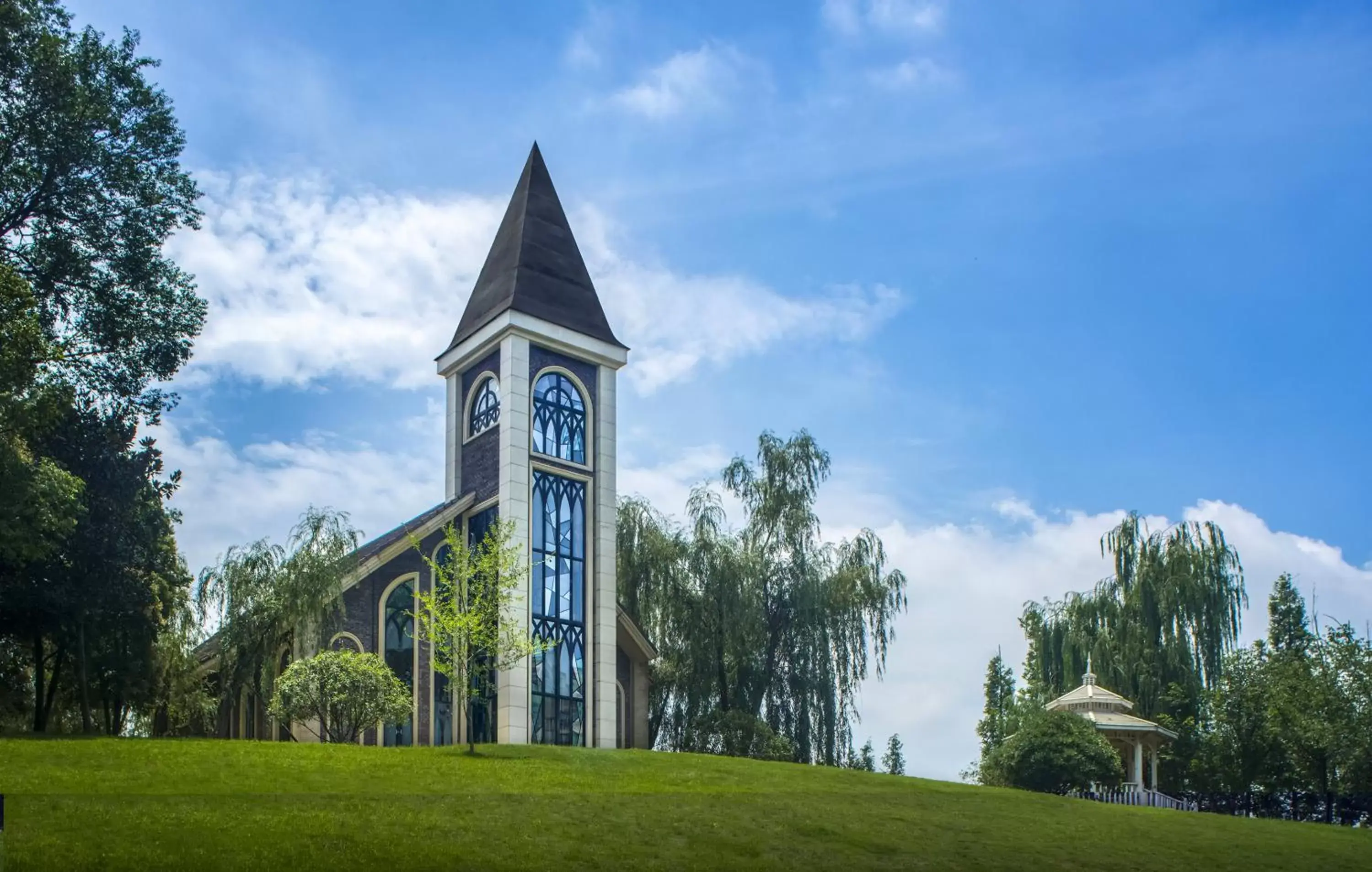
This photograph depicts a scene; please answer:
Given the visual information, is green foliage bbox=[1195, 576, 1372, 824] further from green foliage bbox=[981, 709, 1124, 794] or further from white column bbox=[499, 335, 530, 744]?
white column bbox=[499, 335, 530, 744]

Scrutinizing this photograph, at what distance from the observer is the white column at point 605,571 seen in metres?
34.8

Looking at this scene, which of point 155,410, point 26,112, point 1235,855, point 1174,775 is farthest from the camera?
point 1174,775

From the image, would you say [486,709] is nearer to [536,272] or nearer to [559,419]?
[559,419]

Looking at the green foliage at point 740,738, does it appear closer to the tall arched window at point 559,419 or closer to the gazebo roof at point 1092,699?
the gazebo roof at point 1092,699

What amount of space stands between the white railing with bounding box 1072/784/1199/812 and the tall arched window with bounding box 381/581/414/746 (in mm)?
16054

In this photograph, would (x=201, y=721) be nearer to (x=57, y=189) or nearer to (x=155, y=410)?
(x=155, y=410)

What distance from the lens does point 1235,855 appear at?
74.1ft

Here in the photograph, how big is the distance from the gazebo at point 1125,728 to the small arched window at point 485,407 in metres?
16.0

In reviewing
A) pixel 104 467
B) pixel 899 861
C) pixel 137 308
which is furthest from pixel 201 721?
pixel 899 861

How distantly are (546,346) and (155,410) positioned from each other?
9.77 m

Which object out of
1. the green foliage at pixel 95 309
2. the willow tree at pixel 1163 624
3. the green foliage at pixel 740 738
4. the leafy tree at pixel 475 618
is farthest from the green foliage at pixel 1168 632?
the green foliage at pixel 95 309

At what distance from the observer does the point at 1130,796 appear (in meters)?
33.4

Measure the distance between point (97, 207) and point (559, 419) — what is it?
12189 mm

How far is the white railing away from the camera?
32688 mm
